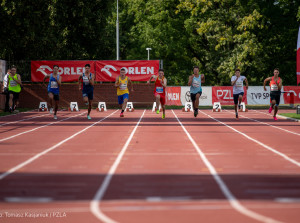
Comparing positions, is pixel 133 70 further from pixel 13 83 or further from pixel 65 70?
pixel 13 83

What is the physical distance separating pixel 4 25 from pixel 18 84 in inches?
230

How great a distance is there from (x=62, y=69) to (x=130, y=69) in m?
4.29

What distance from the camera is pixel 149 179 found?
7859 millimetres

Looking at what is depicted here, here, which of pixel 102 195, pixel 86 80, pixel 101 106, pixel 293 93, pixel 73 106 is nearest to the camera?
pixel 102 195

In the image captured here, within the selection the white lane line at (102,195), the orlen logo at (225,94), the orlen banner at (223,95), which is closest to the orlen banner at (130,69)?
the orlen banner at (223,95)

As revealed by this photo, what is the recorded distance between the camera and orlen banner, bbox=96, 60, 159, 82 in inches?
1309

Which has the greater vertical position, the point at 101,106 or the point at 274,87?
the point at 274,87

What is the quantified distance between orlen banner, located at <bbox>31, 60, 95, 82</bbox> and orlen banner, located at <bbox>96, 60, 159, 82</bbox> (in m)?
1.17

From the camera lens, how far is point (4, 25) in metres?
30.7

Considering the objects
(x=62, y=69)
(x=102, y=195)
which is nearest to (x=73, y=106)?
(x=62, y=69)

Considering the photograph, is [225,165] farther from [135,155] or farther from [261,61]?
[261,61]

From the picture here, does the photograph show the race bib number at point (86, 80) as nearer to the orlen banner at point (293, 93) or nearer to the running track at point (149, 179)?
Answer: the running track at point (149, 179)

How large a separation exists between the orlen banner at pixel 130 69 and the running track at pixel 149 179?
1927cm

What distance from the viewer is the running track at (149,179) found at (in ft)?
19.0
